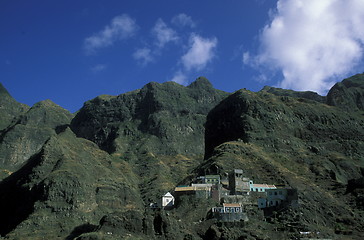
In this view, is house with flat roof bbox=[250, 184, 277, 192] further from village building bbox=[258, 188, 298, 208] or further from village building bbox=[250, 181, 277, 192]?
A: village building bbox=[258, 188, 298, 208]

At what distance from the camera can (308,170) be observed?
187 metres

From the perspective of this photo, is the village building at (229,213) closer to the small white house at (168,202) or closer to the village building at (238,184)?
the village building at (238,184)

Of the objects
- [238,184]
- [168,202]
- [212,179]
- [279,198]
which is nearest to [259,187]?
[238,184]

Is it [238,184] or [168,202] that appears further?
[168,202]

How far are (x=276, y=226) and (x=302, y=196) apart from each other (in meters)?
24.3

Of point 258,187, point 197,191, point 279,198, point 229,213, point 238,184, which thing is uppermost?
point 258,187

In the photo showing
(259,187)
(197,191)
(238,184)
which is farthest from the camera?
(259,187)

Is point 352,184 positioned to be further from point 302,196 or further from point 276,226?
point 276,226

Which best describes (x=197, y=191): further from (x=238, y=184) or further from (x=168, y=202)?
(x=238, y=184)

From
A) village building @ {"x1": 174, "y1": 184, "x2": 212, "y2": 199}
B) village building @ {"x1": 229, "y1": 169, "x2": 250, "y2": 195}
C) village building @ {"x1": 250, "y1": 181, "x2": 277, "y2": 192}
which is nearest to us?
village building @ {"x1": 174, "y1": 184, "x2": 212, "y2": 199}

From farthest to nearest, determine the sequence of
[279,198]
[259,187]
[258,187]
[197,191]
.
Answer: [259,187] → [258,187] → [279,198] → [197,191]

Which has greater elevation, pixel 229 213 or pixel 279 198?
pixel 279 198

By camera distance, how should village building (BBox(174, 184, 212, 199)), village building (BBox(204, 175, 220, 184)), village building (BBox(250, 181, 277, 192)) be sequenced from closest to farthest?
1. village building (BBox(174, 184, 212, 199))
2. village building (BBox(250, 181, 277, 192))
3. village building (BBox(204, 175, 220, 184))

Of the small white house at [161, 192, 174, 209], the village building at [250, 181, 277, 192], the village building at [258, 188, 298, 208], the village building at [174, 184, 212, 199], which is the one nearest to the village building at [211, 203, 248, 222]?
the village building at [174, 184, 212, 199]
